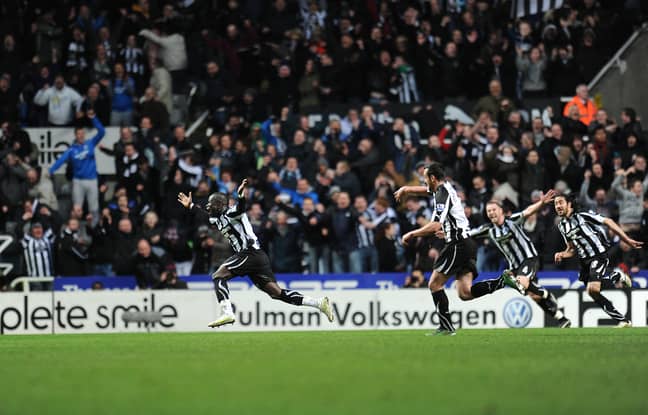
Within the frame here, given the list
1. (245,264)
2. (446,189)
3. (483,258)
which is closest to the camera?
(446,189)

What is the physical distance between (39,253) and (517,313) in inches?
369

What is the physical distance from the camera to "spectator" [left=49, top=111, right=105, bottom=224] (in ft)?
85.6

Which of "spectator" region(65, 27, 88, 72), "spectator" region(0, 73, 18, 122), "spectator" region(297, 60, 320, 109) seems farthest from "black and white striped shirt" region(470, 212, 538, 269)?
"spectator" region(0, 73, 18, 122)

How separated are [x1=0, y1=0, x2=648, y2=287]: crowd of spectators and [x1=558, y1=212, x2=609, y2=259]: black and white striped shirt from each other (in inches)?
192

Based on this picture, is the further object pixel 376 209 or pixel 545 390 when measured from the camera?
pixel 376 209

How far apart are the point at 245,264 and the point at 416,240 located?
6547mm

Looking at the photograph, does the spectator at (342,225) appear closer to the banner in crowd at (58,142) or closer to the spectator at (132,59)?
the banner in crowd at (58,142)

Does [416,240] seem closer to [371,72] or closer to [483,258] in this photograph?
[483,258]

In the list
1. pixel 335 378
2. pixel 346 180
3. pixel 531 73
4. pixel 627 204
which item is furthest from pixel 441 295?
pixel 531 73

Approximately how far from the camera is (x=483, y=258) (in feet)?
79.5

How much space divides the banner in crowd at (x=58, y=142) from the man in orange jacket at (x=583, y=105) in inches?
381

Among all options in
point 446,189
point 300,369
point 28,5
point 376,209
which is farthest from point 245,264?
point 28,5

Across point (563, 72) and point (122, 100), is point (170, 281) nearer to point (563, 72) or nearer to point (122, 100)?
point (122, 100)

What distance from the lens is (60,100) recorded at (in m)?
27.4
